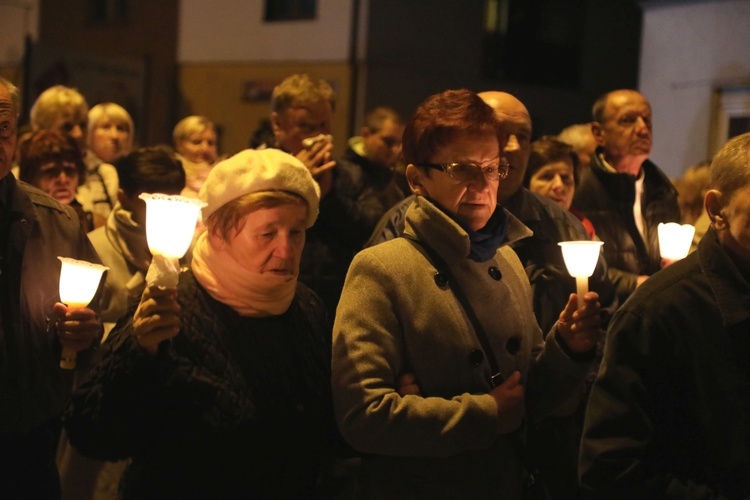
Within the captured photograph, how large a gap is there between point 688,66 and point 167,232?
42.7 feet

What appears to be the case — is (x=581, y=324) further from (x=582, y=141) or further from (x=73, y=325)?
(x=582, y=141)

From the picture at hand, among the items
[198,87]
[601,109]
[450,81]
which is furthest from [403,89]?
[601,109]

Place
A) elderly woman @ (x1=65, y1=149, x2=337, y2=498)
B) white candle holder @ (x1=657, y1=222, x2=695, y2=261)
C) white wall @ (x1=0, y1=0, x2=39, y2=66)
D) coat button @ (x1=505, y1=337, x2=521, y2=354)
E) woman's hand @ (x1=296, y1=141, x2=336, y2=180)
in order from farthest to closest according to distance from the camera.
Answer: white wall @ (x1=0, y1=0, x2=39, y2=66), woman's hand @ (x1=296, y1=141, x2=336, y2=180), white candle holder @ (x1=657, y1=222, x2=695, y2=261), coat button @ (x1=505, y1=337, x2=521, y2=354), elderly woman @ (x1=65, y1=149, x2=337, y2=498)

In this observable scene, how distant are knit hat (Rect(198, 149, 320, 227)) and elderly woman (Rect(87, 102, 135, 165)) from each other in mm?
4846

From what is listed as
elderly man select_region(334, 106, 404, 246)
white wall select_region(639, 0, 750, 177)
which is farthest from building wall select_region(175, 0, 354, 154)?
elderly man select_region(334, 106, 404, 246)

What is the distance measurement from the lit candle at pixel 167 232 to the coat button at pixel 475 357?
3.27 ft

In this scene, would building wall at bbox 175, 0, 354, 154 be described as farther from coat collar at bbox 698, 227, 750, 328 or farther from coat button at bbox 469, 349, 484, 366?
coat collar at bbox 698, 227, 750, 328

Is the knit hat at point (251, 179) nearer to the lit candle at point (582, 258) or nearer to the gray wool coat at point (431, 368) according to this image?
the gray wool coat at point (431, 368)

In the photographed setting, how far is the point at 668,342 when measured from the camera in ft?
9.89

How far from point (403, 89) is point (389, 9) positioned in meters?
1.56

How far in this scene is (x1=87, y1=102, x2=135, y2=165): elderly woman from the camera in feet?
27.2

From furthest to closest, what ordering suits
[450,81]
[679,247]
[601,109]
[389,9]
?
[450,81], [389,9], [601,109], [679,247]

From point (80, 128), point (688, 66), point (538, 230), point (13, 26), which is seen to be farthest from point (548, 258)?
point (688, 66)

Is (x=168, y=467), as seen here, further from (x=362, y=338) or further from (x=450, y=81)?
(x=450, y=81)
